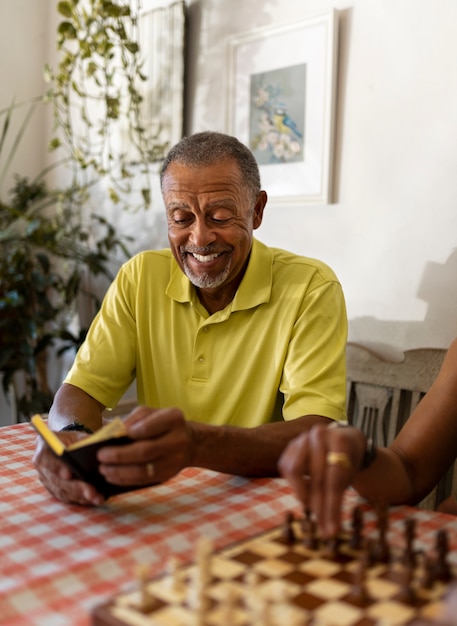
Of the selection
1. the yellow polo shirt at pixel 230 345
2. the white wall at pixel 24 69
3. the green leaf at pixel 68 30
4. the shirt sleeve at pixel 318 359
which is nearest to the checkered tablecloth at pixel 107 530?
the shirt sleeve at pixel 318 359

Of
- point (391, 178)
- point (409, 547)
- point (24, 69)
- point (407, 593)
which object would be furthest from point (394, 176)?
point (24, 69)

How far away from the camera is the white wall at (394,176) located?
218 cm

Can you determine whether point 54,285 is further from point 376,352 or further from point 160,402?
point 376,352

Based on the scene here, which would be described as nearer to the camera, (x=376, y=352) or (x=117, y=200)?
(x=376, y=352)

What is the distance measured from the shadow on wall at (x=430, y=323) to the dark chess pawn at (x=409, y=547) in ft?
4.15

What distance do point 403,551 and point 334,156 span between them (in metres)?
1.75

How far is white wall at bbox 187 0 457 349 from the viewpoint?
7.15 ft

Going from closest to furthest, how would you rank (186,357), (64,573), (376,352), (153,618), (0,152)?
(153,618)
(64,573)
(186,357)
(376,352)
(0,152)

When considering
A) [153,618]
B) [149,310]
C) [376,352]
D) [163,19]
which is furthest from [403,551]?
[163,19]

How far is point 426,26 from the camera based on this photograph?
220 centimetres

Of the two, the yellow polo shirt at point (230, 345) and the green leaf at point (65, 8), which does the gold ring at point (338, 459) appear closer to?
the yellow polo shirt at point (230, 345)

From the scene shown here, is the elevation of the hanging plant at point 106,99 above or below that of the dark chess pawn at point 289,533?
above

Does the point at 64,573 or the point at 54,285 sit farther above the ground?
the point at 54,285

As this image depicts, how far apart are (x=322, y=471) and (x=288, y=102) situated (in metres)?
1.87
